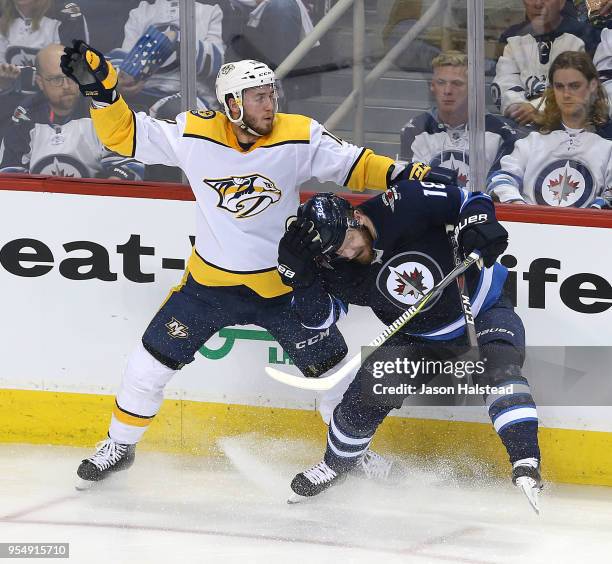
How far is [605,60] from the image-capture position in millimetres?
3680

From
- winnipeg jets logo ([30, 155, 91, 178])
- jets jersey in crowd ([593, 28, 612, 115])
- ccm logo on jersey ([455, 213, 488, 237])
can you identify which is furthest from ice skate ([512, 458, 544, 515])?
winnipeg jets logo ([30, 155, 91, 178])

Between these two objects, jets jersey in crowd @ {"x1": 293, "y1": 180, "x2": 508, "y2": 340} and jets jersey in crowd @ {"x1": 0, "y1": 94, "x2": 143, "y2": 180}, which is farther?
jets jersey in crowd @ {"x1": 0, "y1": 94, "x2": 143, "y2": 180}

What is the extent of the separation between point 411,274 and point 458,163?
54cm

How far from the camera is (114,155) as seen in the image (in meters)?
4.14

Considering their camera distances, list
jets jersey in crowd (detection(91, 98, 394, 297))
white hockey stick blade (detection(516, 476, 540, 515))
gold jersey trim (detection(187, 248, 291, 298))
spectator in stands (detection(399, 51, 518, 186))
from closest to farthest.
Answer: white hockey stick blade (detection(516, 476, 540, 515))
jets jersey in crowd (detection(91, 98, 394, 297))
gold jersey trim (detection(187, 248, 291, 298))
spectator in stands (detection(399, 51, 518, 186))

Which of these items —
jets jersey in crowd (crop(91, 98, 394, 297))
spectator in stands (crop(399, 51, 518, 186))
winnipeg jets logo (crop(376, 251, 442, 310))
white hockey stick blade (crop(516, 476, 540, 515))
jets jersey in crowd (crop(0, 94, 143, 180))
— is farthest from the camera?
jets jersey in crowd (crop(0, 94, 143, 180))

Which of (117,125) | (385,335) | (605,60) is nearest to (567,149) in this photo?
(605,60)

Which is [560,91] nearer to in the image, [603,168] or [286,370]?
[603,168]

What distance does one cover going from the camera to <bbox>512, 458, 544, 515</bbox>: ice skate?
3.33m

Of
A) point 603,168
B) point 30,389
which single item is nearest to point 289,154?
point 603,168

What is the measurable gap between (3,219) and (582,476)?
6.91ft

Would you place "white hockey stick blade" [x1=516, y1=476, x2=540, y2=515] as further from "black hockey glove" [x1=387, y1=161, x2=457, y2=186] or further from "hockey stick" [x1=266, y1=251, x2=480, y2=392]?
"black hockey glove" [x1=387, y1=161, x2=457, y2=186]

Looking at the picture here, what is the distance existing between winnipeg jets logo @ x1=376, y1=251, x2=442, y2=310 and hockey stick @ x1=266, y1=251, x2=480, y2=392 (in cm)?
5

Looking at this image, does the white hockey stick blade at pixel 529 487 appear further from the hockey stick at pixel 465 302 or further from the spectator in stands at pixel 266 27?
the spectator in stands at pixel 266 27
